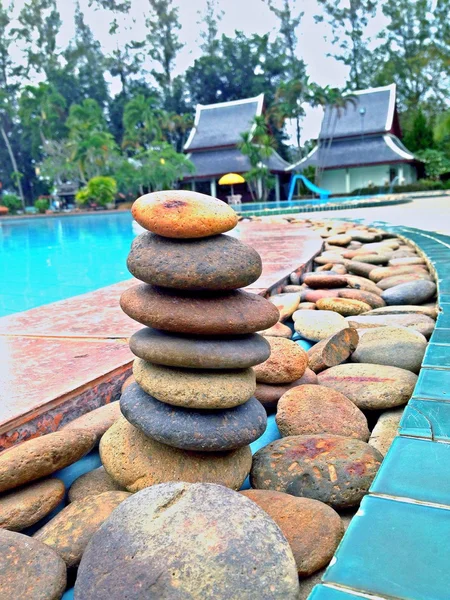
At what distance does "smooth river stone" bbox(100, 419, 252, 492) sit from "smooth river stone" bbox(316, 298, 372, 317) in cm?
192

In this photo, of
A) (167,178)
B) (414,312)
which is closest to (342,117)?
(167,178)

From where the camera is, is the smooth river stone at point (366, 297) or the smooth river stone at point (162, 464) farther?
the smooth river stone at point (366, 297)

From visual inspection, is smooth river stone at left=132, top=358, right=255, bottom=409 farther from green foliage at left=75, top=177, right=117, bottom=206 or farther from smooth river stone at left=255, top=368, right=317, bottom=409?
green foliage at left=75, top=177, right=117, bottom=206

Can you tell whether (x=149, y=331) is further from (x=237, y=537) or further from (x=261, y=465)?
(x=237, y=537)

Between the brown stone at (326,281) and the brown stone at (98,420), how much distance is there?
2.54 m

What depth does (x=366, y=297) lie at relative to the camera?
371 centimetres

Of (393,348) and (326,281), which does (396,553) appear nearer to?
(393,348)

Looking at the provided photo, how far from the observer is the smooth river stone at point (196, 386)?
1.59m

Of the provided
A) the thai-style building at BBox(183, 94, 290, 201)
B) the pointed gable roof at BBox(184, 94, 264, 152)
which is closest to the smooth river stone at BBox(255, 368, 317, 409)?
the thai-style building at BBox(183, 94, 290, 201)

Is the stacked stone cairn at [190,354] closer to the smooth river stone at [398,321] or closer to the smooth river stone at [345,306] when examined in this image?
the smooth river stone at [398,321]

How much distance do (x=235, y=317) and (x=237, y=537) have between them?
0.71 metres

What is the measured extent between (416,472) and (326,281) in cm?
308

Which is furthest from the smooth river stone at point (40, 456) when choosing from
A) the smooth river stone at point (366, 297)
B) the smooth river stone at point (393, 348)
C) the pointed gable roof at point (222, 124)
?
the pointed gable roof at point (222, 124)

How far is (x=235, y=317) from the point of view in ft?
5.49
